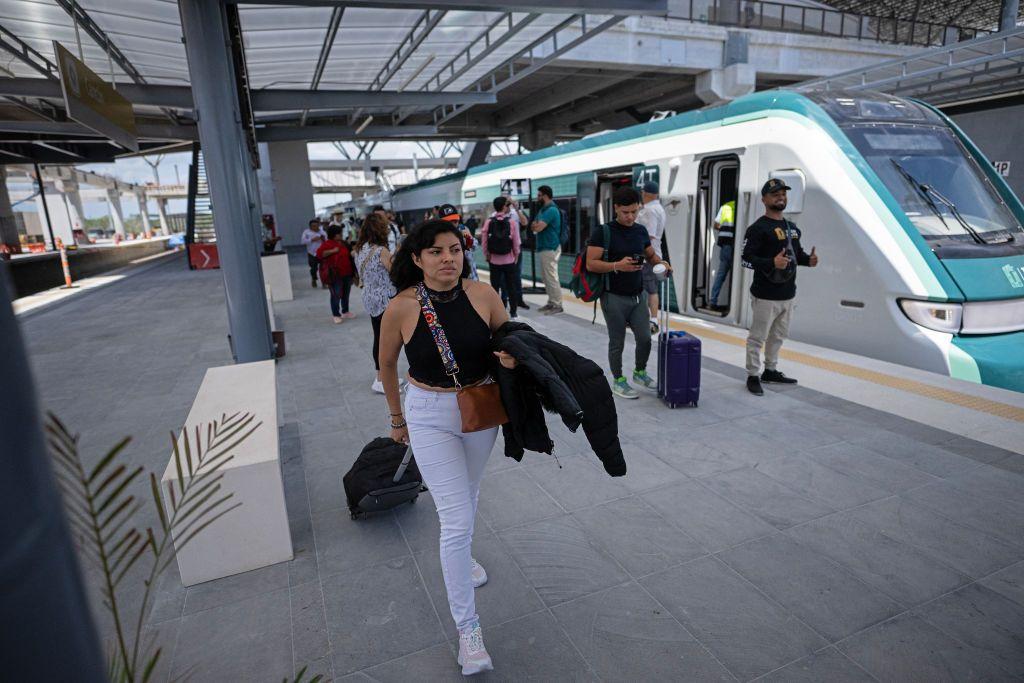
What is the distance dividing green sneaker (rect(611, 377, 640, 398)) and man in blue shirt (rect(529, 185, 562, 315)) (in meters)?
4.16

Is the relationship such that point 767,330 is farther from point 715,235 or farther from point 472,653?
point 472,653

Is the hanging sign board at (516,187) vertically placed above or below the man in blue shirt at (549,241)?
above

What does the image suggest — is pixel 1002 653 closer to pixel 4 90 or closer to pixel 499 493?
pixel 499 493

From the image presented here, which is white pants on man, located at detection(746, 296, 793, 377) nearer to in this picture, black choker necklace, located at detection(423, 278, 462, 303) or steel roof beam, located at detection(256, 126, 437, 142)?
black choker necklace, located at detection(423, 278, 462, 303)

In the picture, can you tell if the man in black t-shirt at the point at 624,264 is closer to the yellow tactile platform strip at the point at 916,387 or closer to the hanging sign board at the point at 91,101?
the yellow tactile platform strip at the point at 916,387

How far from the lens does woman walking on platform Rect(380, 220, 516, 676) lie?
7.85ft

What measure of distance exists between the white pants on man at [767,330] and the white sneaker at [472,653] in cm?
406

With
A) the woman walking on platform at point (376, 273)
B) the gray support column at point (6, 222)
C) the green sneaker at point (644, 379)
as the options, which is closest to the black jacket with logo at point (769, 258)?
the green sneaker at point (644, 379)

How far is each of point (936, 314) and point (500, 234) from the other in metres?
5.32

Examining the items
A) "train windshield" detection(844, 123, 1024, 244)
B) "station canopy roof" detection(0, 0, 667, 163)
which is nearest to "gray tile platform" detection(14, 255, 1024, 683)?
"train windshield" detection(844, 123, 1024, 244)

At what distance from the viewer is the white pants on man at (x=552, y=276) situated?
9.84 meters

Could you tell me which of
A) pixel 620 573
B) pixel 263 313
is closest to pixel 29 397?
pixel 620 573

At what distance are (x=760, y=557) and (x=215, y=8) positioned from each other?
6.83 metres

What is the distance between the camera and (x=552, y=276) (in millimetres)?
9867
